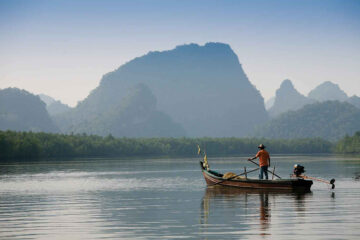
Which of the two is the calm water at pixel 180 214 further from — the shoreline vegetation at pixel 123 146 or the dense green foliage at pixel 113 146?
the shoreline vegetation at pixel 123 146

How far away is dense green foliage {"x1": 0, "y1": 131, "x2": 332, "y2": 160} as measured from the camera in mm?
119750

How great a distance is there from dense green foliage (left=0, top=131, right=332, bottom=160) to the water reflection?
87299mm

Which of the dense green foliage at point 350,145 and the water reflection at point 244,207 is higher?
the dense green foliage at point 350,145

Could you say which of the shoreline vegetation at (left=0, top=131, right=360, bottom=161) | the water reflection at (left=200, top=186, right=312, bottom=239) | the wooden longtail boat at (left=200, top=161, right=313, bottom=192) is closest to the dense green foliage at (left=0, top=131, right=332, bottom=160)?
the shoreline vegetation at (left=0, top=131, right=360, bottom=161)

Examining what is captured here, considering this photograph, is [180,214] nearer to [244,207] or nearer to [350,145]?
[244,207]

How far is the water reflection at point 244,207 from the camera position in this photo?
20.7m

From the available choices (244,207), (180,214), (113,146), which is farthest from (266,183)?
(113,146)

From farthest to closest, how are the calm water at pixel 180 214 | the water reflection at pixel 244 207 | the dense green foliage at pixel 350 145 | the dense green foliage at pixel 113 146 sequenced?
Answer: the dense green foliage at pixel 350 145
the dense green foliage at pixel 113 146
the water reflection at pixel 244 207
the calm water at pixel 180 214

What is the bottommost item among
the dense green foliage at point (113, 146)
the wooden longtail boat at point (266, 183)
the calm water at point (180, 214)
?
the calm water at point (180, 214)

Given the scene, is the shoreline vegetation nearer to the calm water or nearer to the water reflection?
the calm water

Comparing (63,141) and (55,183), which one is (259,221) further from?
(63,141)

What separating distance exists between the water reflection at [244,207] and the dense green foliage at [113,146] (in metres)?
87.3

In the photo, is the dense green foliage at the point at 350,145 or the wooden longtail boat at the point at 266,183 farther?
the dense green foliage at the point at 350,145

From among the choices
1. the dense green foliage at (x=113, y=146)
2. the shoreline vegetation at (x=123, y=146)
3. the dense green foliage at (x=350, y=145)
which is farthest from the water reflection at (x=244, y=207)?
the dense green foliage at (x=350, y=145)
